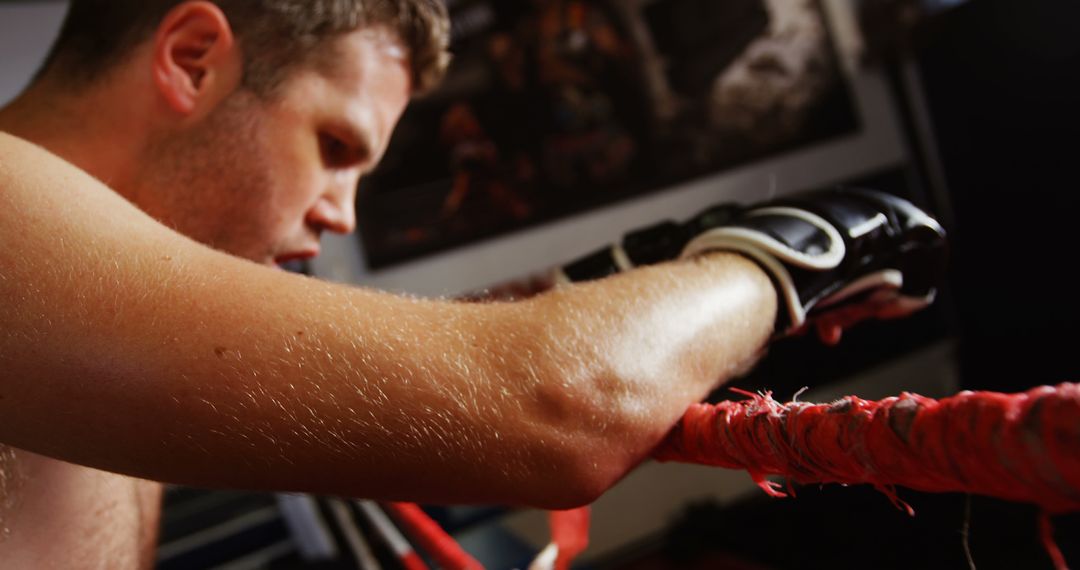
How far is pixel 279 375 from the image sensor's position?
1.57 feet

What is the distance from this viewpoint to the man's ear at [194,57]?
2.81ft

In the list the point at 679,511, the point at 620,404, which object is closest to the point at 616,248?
the point at 620,404

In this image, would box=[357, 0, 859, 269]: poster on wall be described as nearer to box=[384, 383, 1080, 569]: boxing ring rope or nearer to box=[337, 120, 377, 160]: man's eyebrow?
box=[337, 120, 377, 160]: man's eyebrow

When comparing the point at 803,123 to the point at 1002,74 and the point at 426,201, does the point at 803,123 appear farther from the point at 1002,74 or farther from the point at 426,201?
the point at 426,201

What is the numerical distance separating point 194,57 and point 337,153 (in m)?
0.22

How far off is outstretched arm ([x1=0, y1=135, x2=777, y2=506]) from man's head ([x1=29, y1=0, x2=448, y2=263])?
1.10ft

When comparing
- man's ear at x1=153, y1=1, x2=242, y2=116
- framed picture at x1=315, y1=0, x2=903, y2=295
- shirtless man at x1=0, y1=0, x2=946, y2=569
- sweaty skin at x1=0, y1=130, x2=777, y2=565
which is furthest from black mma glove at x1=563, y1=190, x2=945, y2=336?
framed picture at x1=315, y1=0, x2=903, y2=295

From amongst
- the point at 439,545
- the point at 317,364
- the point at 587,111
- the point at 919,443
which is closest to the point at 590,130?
the point at 587,111

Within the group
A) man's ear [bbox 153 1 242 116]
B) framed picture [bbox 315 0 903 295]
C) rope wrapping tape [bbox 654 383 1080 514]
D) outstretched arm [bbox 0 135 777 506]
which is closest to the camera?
rope wrapping tape [bbox 654 383 1080 514]

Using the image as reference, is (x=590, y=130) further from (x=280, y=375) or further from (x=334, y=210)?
(x=280, y=375)

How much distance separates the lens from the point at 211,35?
881 millimetres

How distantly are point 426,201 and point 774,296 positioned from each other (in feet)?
8.66

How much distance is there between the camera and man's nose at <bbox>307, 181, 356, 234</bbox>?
39.9 inches

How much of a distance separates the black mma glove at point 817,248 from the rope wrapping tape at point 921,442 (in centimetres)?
22
